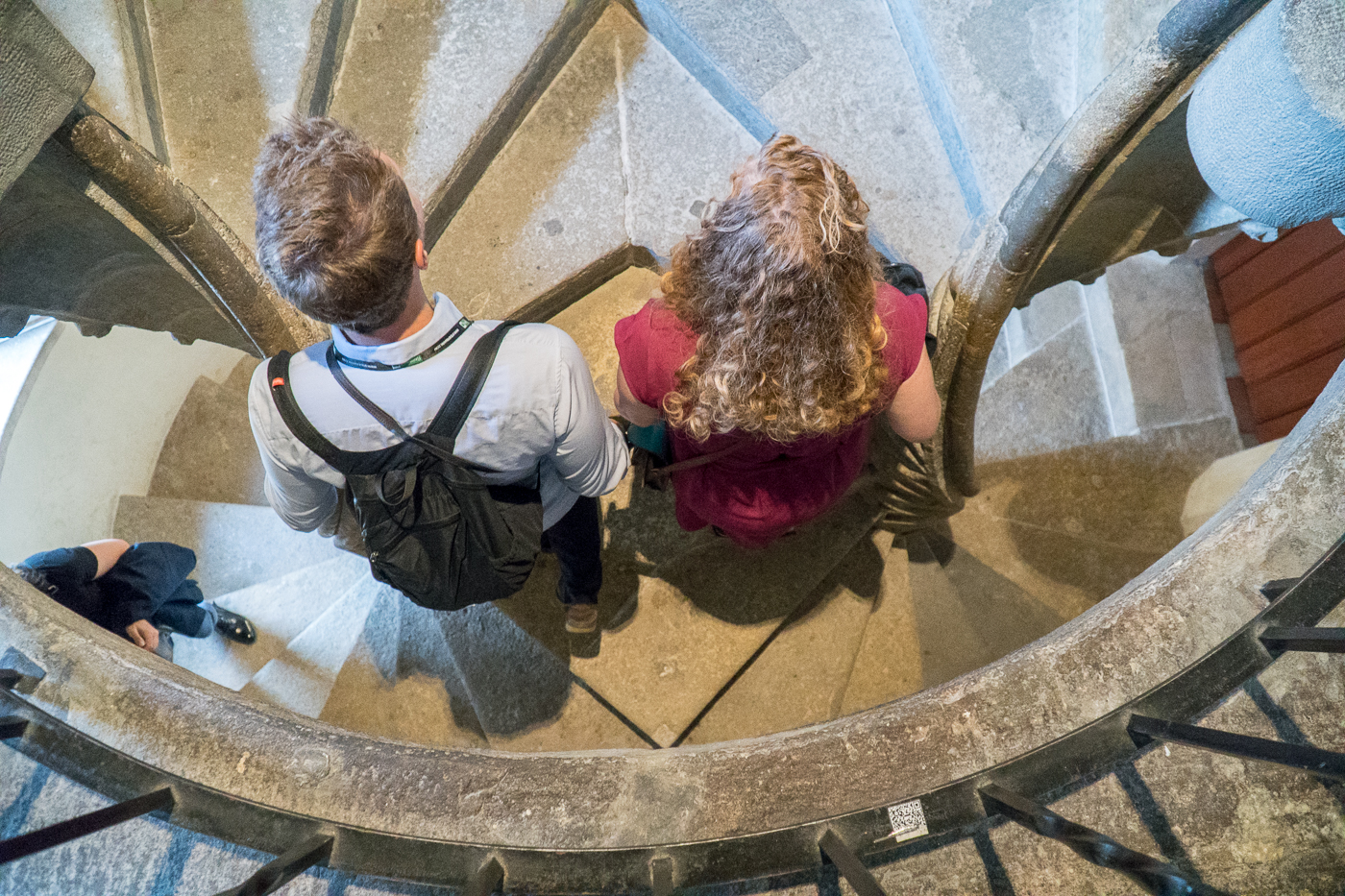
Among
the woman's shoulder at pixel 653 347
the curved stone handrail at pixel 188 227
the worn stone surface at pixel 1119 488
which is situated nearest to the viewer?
the woman's shoulder at pixel 653 347

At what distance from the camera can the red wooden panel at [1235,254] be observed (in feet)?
12.9

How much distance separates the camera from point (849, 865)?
1.37 meters

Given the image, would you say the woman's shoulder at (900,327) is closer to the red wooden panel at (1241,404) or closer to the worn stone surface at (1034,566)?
the worn stone surface at (1034,566)

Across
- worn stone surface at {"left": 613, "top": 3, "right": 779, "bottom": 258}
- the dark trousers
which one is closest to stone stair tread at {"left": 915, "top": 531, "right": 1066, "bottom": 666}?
the dark trousers

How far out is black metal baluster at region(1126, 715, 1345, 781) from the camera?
117cm

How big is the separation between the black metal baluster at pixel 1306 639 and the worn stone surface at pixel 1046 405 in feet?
9.87

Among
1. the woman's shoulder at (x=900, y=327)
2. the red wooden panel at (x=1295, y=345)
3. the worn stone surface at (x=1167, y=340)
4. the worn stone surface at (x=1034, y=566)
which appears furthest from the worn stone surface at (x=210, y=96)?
the red wooden panel at (x=1295, y=345)

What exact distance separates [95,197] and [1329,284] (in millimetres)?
5026

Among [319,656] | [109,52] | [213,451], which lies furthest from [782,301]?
[213,451]

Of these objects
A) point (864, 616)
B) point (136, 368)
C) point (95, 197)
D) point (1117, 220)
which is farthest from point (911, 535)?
point (136, 368)

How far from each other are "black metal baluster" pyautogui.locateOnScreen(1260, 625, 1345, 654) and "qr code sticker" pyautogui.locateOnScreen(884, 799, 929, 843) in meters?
0.74

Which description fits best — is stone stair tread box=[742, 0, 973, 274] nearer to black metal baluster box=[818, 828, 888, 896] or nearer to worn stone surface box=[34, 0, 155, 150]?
black metal baluster box=[818, 828, 888, 896]

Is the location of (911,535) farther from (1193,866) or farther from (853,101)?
(1193,866)

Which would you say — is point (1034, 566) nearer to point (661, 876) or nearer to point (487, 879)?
point (661, 876)
